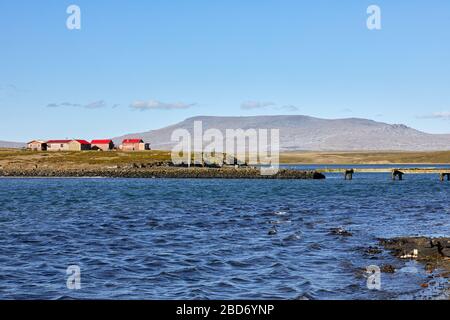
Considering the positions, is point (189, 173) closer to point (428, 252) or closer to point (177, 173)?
point (177, 173)

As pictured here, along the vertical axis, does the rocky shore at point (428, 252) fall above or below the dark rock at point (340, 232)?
above

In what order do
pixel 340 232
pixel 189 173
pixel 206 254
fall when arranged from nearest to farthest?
pixel 206 254 < pixel 340 232 < pixel 189 173

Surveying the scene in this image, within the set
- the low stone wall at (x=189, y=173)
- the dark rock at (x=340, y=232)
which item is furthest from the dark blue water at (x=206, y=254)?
the low stone wall at (x=189, y=173)

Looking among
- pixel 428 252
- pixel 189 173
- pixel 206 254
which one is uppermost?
pixel 428 252

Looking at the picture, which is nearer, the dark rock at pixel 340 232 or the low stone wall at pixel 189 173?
the dark rock at pixel 340 232

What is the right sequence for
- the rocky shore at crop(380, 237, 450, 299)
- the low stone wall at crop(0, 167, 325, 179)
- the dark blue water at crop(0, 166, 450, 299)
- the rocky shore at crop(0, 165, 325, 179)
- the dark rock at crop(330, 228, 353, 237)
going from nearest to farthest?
the dark blue water at crop(0, 166, 450, 299)
the rocky shore at crop(380, 237, 450, 299)
the dark rock at crop(330, 228, 353, 237)
the low stone wall at crop(0, 167, 325, 179)
the rocky shore at crop(0, 165, 325, 179)

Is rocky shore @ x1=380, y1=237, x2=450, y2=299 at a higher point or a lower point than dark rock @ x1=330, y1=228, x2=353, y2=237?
higher

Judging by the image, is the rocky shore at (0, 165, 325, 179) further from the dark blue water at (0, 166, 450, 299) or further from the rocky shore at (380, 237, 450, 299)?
the rocky shore at (380, 237, 450, 299)

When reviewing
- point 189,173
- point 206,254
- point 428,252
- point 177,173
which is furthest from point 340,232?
point 177,173

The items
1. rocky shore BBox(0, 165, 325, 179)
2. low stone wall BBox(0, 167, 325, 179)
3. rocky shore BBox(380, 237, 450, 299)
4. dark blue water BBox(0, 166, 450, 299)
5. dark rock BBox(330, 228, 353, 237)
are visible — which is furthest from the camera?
rocky shore BBox(0, 165, 325, 179)

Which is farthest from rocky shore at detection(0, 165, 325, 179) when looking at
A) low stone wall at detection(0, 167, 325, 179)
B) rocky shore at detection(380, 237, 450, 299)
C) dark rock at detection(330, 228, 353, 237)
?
rocky shore at detection(380, 237, 450, 299)

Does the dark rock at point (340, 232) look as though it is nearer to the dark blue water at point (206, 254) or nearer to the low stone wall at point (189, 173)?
the dark blue water at point (206, 254)
